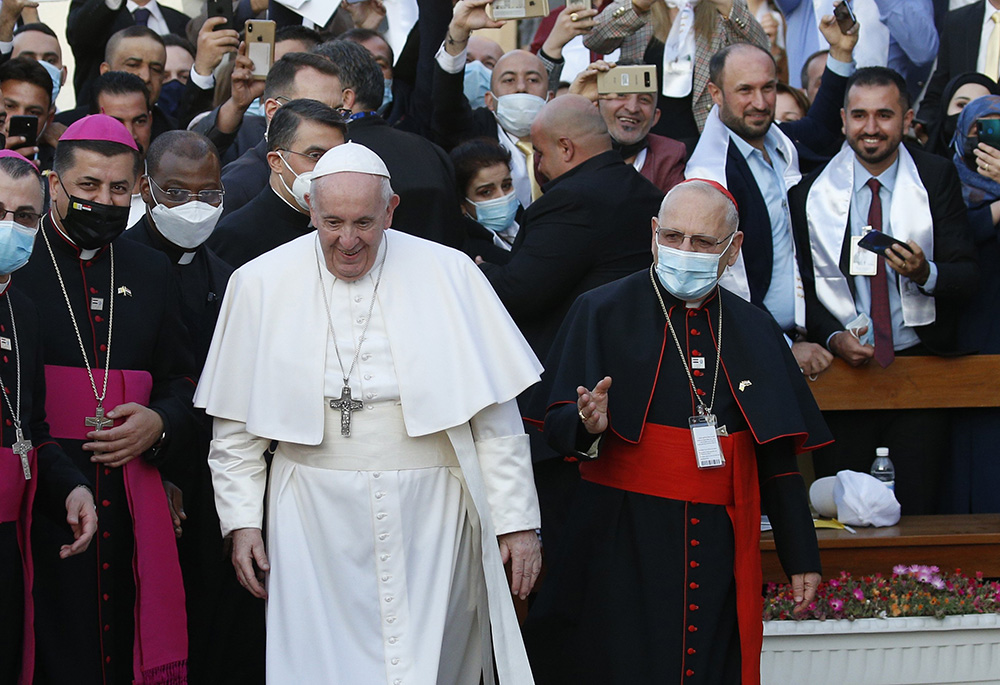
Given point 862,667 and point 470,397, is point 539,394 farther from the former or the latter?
point 862,667

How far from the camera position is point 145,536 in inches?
176

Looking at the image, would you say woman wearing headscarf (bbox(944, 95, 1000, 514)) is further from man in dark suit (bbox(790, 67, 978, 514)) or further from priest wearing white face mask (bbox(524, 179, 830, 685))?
priest wearing white face mask (bbox(524, 179, 830, 685))

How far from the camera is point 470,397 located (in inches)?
166

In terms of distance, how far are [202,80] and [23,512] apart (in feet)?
13.7

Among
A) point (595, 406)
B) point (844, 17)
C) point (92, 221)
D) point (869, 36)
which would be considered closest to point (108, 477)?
point (92, 221)

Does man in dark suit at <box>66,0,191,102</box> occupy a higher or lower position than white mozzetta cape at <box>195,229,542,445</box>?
higher

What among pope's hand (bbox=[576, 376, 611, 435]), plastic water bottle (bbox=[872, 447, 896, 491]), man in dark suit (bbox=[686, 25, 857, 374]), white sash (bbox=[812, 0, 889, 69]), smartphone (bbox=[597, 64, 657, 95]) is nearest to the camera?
pope's hand (bbox=[576, 376, 611, 435])

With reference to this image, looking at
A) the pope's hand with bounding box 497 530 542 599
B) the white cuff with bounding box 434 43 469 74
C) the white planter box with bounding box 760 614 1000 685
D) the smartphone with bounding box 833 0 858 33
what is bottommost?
the white planter box with bounding box 760 614 1000 685

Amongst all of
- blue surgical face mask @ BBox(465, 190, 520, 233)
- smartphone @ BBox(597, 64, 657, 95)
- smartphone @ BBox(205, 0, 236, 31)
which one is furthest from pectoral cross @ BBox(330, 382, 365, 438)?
smartphone @ BBox(205, 0, 236, 31)

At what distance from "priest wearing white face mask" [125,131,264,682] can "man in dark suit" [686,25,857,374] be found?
Result: 7.94 feet

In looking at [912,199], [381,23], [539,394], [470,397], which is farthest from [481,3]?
[470,397]

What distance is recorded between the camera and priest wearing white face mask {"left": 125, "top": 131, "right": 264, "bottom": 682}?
4988mm

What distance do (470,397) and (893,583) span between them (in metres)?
2.53

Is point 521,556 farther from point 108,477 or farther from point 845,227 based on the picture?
point 845,227
